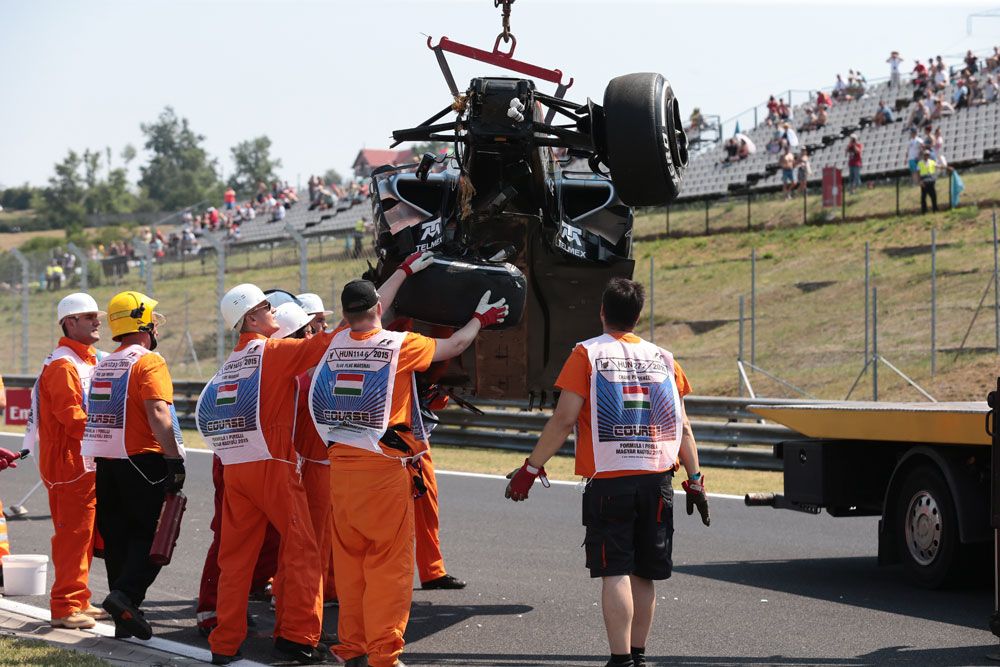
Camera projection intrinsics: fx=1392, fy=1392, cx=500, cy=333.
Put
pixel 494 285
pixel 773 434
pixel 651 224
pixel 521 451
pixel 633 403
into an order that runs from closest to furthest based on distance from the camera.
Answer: pixel 633 403 < pixel 494 285 < pixel 773 434 < pixel 521 451 < pixel 651 224

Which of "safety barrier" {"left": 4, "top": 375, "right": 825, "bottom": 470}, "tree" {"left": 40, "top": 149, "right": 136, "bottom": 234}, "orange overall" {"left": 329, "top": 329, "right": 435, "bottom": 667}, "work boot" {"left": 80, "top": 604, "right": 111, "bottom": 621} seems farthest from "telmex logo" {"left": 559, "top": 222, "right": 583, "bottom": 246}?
"tree" {"left": 40, "top": 149, "right": 136, "bottom": 234}

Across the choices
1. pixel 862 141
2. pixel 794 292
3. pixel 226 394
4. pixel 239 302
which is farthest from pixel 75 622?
pixel 862 141

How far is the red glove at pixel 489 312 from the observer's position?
7.35 m

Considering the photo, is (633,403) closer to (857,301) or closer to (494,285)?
(494,285)

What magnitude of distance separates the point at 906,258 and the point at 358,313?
2282cm

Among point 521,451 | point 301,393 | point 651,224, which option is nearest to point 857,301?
point 521,451

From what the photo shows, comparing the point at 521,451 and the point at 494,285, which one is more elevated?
the point at 494,285

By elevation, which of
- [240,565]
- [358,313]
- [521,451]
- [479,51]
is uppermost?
[479,51]

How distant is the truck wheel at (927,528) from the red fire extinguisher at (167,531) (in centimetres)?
453

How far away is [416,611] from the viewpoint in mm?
8469

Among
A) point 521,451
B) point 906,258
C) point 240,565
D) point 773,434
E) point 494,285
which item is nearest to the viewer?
point 240,565

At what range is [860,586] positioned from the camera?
355 inches

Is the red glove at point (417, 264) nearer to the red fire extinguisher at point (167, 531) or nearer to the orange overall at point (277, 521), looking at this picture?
the orange overall at point (277, 521)

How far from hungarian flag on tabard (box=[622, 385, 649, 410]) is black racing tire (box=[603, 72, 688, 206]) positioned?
146cm
